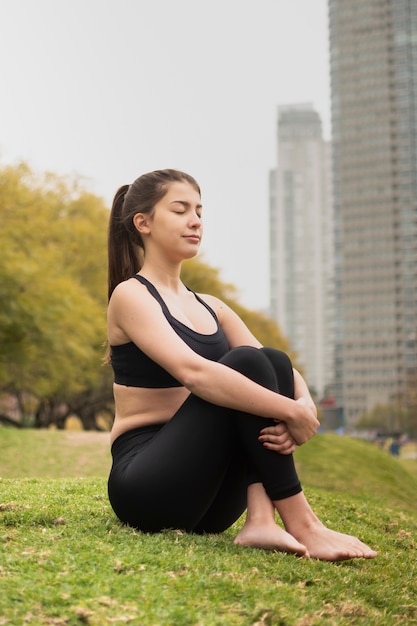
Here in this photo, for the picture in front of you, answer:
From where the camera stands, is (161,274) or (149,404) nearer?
(149,404)

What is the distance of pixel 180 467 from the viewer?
332 cm

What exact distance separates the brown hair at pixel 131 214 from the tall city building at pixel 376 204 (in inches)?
4199

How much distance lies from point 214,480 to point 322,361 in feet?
508

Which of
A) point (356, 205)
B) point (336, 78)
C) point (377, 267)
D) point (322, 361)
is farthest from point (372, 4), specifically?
point (322, 361)

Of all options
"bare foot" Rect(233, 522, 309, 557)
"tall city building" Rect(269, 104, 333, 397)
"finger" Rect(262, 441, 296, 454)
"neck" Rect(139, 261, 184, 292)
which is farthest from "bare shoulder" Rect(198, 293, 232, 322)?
"tall city building" Rect(269, 104, 333, 397)

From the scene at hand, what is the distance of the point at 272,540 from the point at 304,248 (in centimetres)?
15849

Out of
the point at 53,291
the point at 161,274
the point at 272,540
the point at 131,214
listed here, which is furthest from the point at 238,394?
the point at 53,291

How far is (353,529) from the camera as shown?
515 cm

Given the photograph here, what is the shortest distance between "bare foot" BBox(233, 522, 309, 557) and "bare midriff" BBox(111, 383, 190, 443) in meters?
0.61

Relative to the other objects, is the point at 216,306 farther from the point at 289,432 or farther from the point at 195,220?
the point at 289,432

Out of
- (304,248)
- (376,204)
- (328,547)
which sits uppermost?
(376,204)

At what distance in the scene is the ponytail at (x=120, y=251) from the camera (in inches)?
161

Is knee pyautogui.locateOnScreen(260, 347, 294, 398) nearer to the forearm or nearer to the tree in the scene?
the forearm

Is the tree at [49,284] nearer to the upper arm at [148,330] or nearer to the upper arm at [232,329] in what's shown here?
the upper arm at [232,329]
